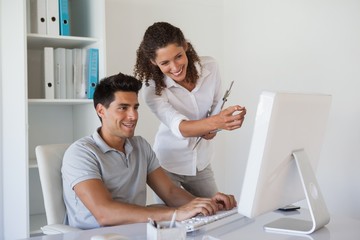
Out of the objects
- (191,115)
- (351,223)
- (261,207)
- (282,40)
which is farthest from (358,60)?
(261,207)

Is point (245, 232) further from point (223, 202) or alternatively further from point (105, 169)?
point (105, 169)

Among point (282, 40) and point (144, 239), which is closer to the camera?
point (144, 239)

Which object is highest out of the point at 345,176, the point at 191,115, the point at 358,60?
the point at 358,60

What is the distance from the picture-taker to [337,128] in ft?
8.14

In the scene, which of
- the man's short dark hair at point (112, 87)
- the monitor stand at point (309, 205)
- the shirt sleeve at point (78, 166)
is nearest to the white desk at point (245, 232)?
the monitor stand at point (309, 205)

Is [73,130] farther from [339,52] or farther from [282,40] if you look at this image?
[339,52]

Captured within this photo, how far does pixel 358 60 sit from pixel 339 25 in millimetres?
243

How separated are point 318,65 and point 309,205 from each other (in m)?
1.43

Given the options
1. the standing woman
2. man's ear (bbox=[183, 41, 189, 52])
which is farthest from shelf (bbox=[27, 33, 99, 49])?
man's ear (bbox=[183, 41, 189, 52])

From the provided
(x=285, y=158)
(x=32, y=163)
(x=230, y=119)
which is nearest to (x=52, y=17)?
(x=32, y=163)

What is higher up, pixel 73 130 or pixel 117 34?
pixel 117 34

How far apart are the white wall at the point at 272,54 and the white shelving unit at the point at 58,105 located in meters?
0.29

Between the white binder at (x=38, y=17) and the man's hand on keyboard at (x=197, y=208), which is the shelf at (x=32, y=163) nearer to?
the white binder at (x=38, y=17)

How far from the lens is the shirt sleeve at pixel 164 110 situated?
1.95 meters
